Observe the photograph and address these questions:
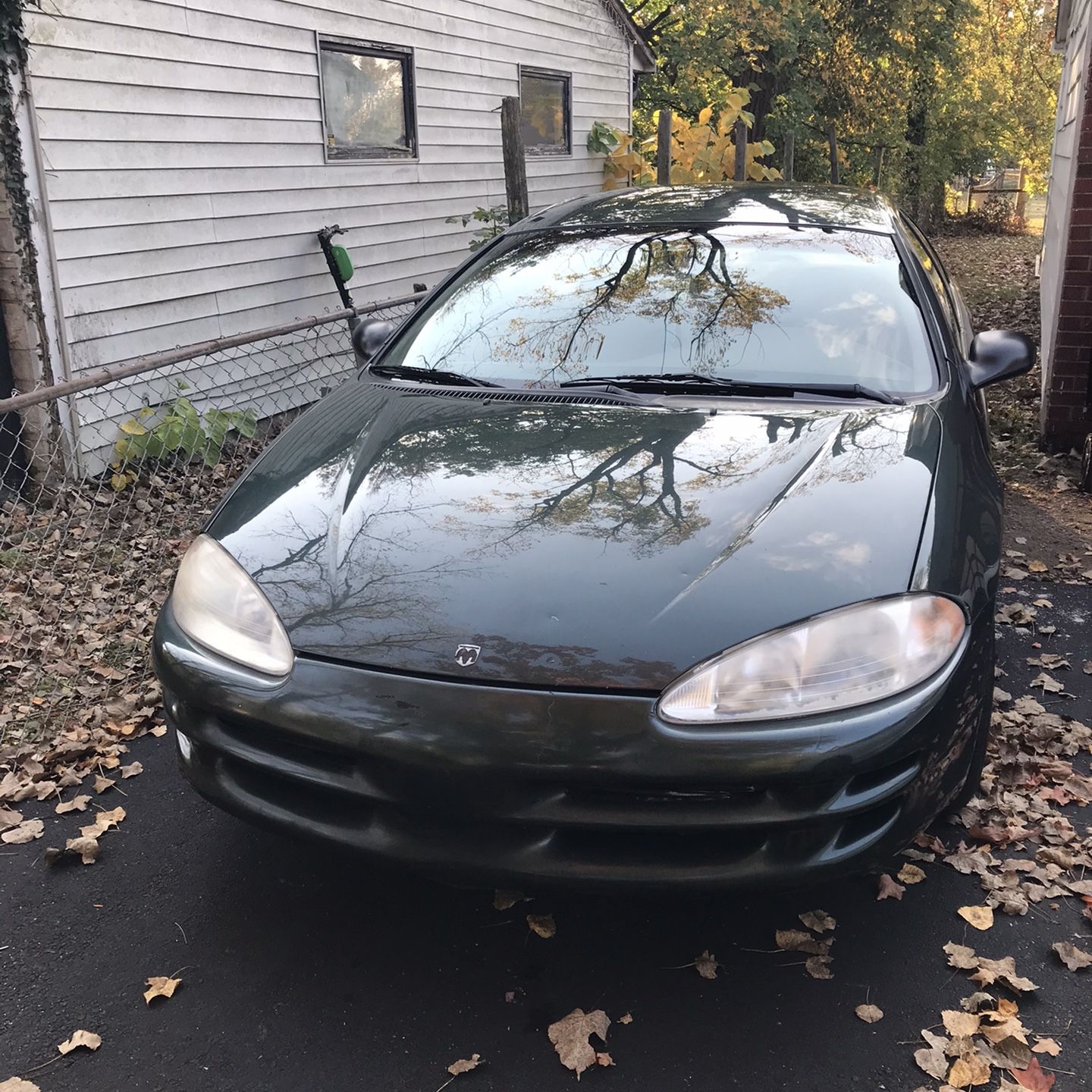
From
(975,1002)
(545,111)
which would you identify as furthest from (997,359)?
(545,111)

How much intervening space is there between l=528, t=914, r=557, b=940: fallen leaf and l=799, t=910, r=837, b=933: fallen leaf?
601 mm

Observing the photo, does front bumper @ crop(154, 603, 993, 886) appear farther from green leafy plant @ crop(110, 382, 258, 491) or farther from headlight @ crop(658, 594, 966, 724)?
green leafy plant @ crop(110, 382, 258, 491)

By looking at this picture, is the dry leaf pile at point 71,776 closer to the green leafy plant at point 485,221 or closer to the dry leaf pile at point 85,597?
the dry leaf pile at point 85,597

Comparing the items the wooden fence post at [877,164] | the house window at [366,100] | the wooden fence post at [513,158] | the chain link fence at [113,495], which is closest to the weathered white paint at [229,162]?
the house window at [366,100]

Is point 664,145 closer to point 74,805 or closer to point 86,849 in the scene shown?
point 74,805

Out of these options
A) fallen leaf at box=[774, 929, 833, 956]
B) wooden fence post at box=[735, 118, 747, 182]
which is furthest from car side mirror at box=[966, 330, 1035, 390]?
wooden fence post at box=[735, 118, 747, 182]

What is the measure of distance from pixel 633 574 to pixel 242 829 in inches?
57.8

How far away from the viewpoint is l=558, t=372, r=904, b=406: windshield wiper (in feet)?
9.27

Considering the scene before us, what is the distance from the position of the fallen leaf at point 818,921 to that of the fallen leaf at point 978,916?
0.31 metres

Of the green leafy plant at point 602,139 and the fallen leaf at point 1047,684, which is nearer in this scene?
the fallen leaf at point 1047,684

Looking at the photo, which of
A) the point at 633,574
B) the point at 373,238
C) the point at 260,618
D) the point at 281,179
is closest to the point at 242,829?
the point at 260,618

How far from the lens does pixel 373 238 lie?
883cm

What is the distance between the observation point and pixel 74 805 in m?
3.04

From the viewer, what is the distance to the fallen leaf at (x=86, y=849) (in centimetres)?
278
